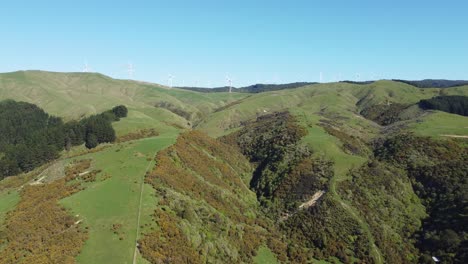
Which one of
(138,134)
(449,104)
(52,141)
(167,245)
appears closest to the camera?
(167,245)

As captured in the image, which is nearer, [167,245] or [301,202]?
[167,245]

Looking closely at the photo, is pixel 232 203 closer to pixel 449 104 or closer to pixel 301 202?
pixel 301 202

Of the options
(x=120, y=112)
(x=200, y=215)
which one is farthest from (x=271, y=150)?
(x=120, y=112)

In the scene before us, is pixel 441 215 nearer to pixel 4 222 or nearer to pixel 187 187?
pixel 187 187

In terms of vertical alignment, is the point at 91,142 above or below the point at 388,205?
above

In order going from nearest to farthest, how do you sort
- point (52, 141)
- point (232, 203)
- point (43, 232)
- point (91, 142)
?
point (43, 232) < point (232, 203) < point (91, 142) < point (52, 141)

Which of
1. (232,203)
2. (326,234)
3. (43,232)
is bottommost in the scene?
(326,234)

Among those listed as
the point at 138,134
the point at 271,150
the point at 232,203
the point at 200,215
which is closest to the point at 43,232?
the point at 200,215
